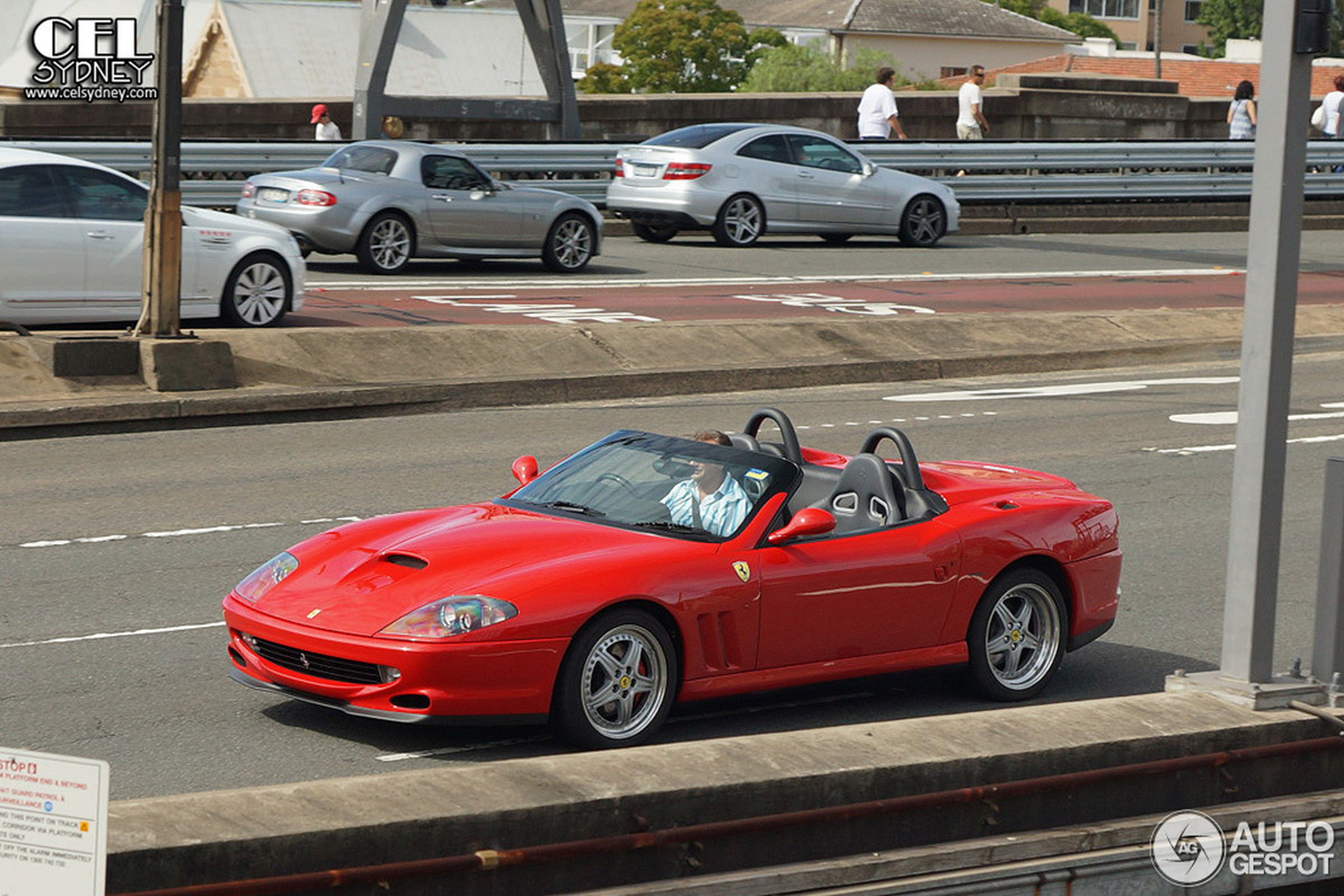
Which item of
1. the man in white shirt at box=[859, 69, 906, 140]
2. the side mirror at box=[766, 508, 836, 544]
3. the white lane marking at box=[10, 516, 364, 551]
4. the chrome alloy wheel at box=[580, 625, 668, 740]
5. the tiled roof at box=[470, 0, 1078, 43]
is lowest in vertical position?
the white lane marking at box=[10, 516, 364, 551]

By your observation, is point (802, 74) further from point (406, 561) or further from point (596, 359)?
point (406, 561)

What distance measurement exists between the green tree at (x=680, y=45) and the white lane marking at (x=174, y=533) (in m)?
102

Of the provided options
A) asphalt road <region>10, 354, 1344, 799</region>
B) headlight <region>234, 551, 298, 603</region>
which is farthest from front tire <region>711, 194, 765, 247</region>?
headlight <region>234, 551, 298, 603</region>

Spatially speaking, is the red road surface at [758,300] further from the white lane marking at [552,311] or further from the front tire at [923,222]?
the front tire at [923,222]

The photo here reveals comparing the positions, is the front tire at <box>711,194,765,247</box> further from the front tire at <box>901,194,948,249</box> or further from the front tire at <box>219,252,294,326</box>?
the front tire at <box>219,252,294,326</box>

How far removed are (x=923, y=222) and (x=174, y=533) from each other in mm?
19220

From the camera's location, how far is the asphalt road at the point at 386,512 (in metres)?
8.00

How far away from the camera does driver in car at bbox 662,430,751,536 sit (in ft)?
27.4

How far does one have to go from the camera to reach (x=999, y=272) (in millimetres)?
26922

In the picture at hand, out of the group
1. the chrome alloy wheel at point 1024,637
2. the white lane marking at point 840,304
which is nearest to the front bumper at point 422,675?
the chrome alloy wheel at point 1024,637

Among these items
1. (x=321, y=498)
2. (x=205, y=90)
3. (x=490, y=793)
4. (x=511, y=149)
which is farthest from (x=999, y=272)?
(x=205, y=90)

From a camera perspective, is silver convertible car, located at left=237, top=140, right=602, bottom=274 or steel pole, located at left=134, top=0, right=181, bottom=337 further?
silver convertible car, located at left=237, top=140, right=602, bottom=274

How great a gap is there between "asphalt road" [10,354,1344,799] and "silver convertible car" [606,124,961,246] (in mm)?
8049

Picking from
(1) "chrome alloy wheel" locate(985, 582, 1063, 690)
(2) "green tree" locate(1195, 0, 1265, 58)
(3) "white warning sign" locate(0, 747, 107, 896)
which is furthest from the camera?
(2) "green tree" locate(1195, 0, 1265, 58)
